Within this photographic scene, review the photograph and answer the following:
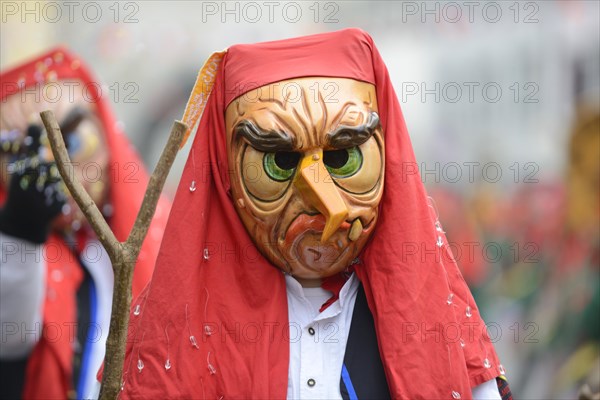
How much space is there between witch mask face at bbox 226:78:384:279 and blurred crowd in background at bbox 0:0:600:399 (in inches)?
126

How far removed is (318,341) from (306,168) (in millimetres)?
422

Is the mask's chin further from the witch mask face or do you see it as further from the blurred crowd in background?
the blurred crowd in background

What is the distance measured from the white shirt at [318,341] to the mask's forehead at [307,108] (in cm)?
38

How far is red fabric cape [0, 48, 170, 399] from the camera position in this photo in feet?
11.4

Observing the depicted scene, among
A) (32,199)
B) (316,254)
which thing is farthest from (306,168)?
(32,199)

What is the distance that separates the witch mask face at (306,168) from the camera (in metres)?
2.41

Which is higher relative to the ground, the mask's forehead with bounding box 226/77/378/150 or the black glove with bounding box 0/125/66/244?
the mask's forehead with bounding box 226/77/378/150

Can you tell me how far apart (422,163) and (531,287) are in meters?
0.99

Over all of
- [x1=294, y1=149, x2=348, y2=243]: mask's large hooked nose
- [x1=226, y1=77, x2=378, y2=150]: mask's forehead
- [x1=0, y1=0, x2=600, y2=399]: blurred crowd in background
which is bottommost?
[x1=0, y1=0, x2=600, y2=399]: blurred crowd in background

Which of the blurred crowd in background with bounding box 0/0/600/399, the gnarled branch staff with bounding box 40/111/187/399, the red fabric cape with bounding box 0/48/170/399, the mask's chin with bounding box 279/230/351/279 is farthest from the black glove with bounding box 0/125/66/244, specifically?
the blurred crowd in background with bounding box 0/0/600/399

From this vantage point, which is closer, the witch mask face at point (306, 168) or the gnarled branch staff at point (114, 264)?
the gnarled branch staff at point (114, 264)

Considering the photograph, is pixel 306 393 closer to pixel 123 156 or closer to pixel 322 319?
pixel 322 319

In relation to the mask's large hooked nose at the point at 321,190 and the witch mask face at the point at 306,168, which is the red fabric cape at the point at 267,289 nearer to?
the witch mask face at the point at 306,168

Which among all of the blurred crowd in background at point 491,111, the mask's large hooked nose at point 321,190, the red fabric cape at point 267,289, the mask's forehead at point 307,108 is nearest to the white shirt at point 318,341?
the red fabric cape at point 267,289
